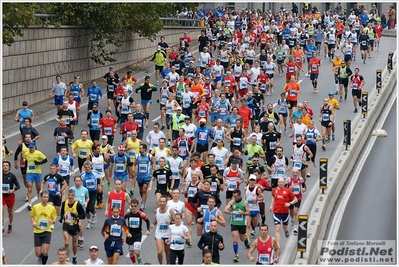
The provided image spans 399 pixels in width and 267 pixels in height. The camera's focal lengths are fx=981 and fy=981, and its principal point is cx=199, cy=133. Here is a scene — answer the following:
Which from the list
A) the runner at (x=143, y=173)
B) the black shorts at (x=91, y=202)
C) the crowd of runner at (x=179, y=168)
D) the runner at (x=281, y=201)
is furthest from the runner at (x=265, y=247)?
the runner at (x=143, y=173)

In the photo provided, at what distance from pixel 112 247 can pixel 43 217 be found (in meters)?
1.52

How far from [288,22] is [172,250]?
3413 cm

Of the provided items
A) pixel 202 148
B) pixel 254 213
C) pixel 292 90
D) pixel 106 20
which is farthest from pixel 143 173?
pixel 106 20

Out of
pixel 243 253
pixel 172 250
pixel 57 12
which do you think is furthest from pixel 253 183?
pixel 57 12

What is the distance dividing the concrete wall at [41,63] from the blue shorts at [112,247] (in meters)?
14.8

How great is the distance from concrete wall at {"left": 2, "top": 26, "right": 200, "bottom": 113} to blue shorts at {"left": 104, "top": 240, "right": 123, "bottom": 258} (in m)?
14.8

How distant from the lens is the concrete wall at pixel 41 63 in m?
31.8

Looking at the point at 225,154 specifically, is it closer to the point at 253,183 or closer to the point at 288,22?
the point at 253,183

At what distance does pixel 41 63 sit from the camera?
3397cm

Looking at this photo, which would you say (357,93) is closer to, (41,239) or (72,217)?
(72,217)

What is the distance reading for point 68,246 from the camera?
18109mm

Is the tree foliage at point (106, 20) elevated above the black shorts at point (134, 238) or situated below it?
above

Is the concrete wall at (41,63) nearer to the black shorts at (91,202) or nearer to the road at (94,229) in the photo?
the road at (94,229)

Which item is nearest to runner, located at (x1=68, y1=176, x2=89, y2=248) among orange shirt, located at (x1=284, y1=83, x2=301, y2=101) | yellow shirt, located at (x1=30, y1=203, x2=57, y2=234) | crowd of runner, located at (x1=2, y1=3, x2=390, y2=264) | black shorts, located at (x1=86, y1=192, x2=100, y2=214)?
crowd of runner, located at (x1=2, y1=3, x2=390, y2=264)
